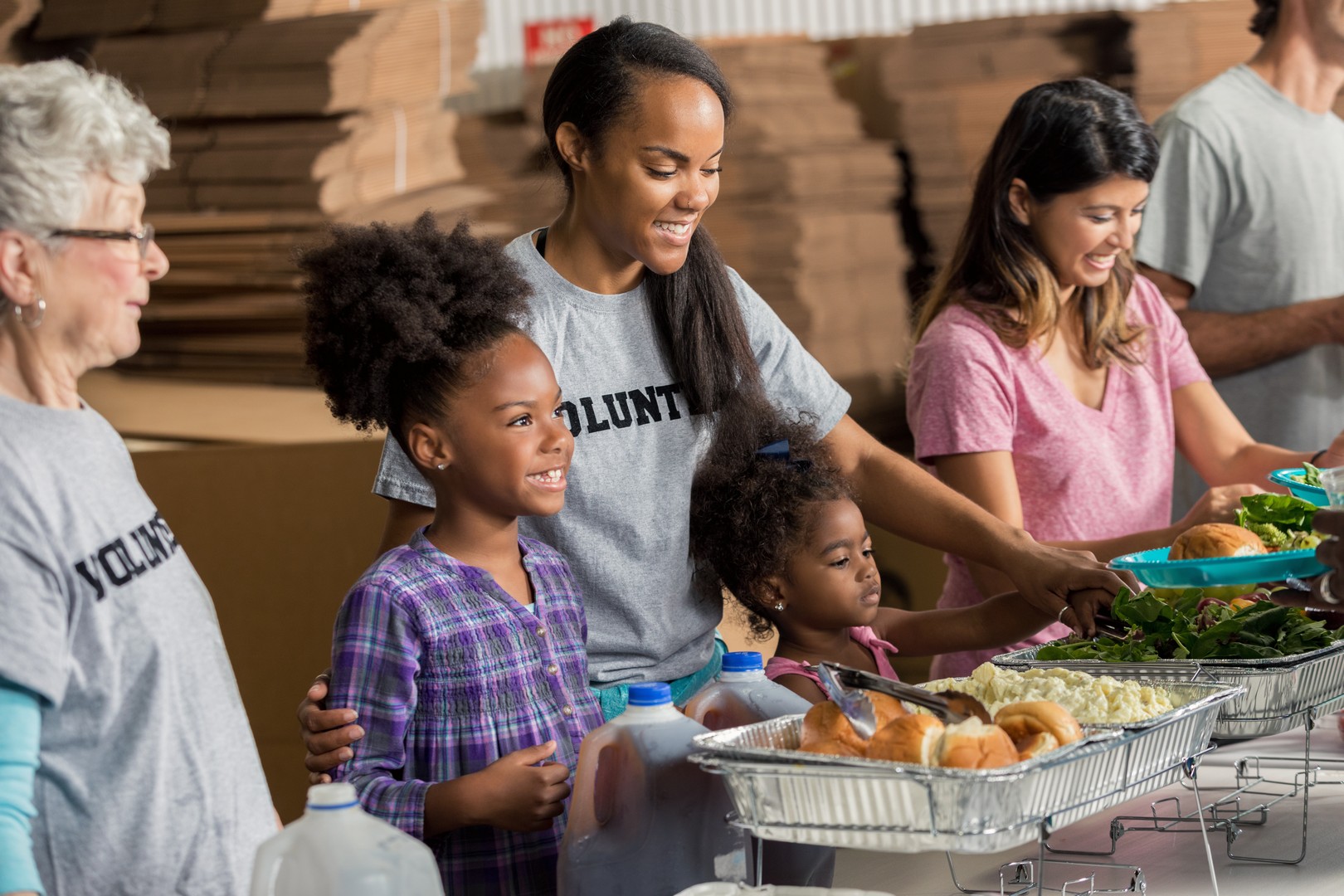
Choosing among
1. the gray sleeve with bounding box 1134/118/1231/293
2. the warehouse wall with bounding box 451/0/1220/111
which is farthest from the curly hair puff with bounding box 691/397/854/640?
the warehouse wall with bounding box 451/0/1220/111

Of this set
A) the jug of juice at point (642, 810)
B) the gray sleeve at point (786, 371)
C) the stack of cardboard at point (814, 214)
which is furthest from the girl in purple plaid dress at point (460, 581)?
the stack of cardboard at point (814, 214)

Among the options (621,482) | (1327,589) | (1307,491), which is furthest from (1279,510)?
(621,482)

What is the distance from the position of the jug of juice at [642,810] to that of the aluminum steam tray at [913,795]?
0.07m

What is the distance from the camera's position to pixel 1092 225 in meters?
2.39

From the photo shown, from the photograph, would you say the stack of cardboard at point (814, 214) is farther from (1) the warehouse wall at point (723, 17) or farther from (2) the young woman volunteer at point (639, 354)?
(2) the young woman volunteer at point (639, 354)

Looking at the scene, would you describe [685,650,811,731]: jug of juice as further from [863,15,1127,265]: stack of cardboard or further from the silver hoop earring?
[863,15,1127,265]: stack of cardboard

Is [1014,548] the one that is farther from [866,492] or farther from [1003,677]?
[1003,677]

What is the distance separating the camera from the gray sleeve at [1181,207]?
295 cm

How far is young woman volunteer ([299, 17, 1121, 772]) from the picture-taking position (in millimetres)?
1856

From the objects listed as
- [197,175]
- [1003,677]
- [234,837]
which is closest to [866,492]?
[1003,677]

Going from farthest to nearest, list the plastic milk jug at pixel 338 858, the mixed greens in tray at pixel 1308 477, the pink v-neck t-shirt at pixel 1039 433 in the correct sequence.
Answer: the pink v-neck t-shirt at pixel 1039 433, the mixed greens in tray at pixel 1308 477, the plastic milk jug at pixel 338 858

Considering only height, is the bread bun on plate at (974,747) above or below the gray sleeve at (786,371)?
below

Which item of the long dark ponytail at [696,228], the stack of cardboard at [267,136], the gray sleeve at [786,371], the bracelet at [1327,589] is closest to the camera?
the bracelet at [1327,589]

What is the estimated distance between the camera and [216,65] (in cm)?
312
